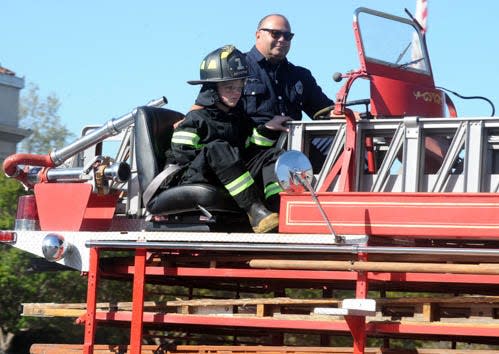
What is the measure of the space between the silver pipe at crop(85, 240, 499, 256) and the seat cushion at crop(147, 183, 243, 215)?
0.82 ft

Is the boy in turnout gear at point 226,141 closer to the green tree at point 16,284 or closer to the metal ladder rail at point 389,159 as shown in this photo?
the metal ladder rail at point 389,159

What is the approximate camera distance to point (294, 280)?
6203 millimetres

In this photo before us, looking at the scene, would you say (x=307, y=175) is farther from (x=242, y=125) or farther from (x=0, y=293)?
(x=0, y=293)

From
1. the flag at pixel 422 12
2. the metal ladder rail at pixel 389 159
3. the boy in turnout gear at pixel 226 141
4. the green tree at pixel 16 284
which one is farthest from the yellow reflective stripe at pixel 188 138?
the green tree at pixel 16 284

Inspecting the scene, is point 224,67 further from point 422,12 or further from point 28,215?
point 422,12

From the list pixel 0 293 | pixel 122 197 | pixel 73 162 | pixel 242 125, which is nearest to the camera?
pixel 242 125

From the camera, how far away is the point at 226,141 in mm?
6363

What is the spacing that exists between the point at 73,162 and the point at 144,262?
5.51 feet

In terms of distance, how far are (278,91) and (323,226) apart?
1.50 meters

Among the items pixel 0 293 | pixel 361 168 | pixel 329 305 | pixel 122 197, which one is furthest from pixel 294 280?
pixel 0 293

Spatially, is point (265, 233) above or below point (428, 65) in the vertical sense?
below

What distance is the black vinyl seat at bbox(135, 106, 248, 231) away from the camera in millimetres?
6281

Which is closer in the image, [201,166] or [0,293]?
[201,166]

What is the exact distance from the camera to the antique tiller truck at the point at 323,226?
18.1 ft
